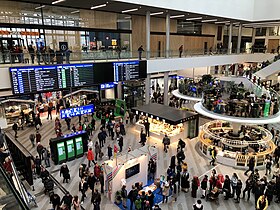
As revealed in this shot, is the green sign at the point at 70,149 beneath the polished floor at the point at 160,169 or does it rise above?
above

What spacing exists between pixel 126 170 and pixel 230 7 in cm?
2072

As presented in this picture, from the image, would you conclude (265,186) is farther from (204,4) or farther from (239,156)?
(204,4)

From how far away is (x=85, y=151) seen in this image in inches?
569

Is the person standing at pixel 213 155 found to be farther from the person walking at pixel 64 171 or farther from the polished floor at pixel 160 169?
the person walking at pixel 64 171

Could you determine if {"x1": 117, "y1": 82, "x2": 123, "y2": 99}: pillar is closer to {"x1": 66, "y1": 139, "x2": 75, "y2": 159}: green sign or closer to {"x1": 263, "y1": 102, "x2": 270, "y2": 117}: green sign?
{"x1": 66, "y1": 139, "x2": 75, "y2": 159}: green sign

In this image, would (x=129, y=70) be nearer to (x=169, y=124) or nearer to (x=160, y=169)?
(x=169, y=124)

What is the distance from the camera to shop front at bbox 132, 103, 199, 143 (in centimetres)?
1616

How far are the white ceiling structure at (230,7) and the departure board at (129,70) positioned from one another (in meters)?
3.97

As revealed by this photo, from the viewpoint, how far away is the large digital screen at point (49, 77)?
11.8 metres

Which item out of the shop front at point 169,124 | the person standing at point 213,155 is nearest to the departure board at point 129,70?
the shop front at point 169,124

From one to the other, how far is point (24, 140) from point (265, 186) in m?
14.2

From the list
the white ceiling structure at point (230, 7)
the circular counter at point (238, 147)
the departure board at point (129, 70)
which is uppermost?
the white ceiling structure at point (230, 7)

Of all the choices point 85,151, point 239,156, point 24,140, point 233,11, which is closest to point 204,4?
point 233,11

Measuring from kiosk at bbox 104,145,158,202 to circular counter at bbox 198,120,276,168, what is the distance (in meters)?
4.37
